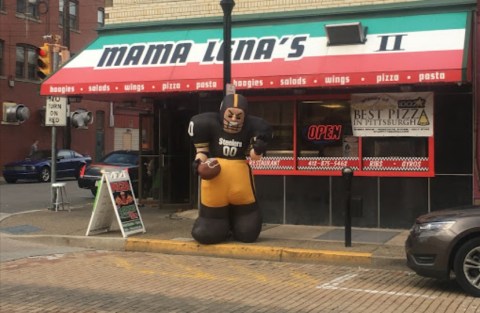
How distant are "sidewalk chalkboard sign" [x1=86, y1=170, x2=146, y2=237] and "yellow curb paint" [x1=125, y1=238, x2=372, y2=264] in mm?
562

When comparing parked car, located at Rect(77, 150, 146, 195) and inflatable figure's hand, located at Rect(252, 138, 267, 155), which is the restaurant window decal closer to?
inflatable figure's hand, located at Rect(252, 138, 267, 155)

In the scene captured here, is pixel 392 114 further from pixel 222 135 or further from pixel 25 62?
pixel 25 62

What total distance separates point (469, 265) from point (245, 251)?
3.65m

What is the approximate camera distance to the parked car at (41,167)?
2691 cm

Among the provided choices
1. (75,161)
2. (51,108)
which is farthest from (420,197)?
(75,161)

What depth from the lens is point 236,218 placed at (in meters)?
9.89

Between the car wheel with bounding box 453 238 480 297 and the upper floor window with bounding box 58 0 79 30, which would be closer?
the car wheel with bounding box 453 238 480 297

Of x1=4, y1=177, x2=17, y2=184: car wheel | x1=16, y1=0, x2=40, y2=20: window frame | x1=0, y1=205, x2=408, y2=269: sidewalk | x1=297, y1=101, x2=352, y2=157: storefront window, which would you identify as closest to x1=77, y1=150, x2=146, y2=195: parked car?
x1=0, y1=205, x2=408, y2=269: sidewalk

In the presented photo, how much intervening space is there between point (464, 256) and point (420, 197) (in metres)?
4.38

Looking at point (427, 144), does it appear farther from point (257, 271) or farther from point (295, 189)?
point (257, 271)

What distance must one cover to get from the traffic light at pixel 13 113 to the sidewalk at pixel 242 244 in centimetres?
1850

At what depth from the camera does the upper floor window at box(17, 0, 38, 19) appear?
32.2m

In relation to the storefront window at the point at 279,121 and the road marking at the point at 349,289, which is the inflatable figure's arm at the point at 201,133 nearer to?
the storefront window at the point at 279,121

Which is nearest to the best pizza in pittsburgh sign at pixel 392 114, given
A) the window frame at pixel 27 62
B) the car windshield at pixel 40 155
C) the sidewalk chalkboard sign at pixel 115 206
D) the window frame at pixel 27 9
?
the sidewalk chalkboard sign at pixel 115 206
